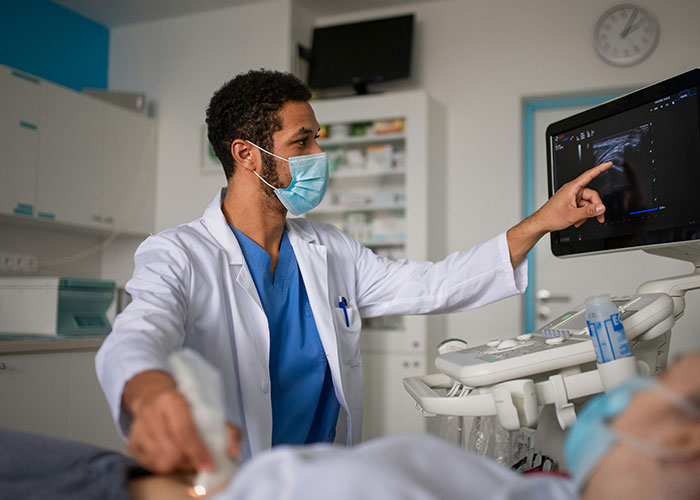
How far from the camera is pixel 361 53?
3531mm

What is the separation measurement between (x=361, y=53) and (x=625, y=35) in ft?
4.48

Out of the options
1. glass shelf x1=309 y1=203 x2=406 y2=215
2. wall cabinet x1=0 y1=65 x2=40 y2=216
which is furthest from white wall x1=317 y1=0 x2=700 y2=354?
wall cabinet x1=0 y1=65 x2=40 y2=216

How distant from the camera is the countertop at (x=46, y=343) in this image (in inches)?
93.3

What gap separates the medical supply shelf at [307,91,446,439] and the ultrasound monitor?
1770 mm

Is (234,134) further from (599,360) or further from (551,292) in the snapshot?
(551,292)

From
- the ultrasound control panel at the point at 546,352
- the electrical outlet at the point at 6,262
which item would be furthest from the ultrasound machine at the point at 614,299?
the electrical outlet at the point at 6,262

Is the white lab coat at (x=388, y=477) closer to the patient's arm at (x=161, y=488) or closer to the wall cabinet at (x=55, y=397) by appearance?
the patient's arm at (x=161, y=488)

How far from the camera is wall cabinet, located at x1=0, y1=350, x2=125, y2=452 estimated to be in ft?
7.81

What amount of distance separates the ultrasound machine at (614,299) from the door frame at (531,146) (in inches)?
78.5

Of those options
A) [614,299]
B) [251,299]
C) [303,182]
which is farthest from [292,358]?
[614,299]

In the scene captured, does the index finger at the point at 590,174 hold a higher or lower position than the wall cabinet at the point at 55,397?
higher

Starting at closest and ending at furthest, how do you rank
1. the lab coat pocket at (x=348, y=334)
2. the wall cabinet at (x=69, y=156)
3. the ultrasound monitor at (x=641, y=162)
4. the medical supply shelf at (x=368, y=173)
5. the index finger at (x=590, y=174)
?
the ultrasound monitor at (x=641, y=162), the index finger at (x=590, y=174), the lab coat pocket at (x=348, y=334), the wall cabinet at (x=69, y=156), the medical supply shelf at (x=368, y=173)

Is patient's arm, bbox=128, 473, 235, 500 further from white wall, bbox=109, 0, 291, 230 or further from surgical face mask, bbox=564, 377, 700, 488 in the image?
white wall, bbox=109, 0, 291, 230

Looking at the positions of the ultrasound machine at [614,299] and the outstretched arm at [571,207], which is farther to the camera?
the outstretched arm at [571,207]
